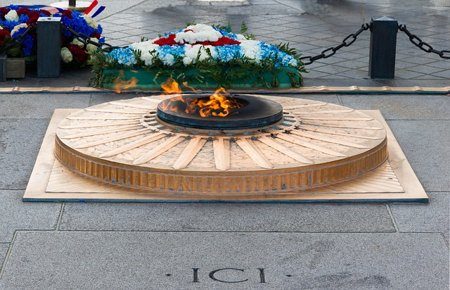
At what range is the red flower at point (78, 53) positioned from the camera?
10.1 meters

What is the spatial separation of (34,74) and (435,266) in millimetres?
5704

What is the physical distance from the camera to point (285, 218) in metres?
5.95

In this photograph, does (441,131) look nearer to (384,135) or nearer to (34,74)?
(384,135)

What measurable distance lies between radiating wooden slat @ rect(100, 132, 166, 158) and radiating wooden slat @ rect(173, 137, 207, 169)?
27 cm

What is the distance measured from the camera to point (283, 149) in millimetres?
6535

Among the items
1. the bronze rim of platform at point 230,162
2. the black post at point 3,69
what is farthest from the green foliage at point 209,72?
the bronze rim of platform at point 230,162

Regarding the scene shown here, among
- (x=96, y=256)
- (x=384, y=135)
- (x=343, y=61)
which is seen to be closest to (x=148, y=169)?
(x=96, y=256)

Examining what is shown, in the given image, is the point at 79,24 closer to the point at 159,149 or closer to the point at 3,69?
the point at 3,69

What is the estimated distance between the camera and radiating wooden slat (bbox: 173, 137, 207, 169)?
6.25 meters

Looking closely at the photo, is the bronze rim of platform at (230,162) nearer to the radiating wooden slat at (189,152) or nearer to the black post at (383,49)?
the radiating wooden slat at (189,152)

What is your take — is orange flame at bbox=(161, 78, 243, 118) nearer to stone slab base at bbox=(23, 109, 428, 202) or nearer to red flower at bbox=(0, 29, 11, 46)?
stone slab base at bbox=(23, 109, 428, 202)

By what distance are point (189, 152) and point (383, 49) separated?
4.04 metres

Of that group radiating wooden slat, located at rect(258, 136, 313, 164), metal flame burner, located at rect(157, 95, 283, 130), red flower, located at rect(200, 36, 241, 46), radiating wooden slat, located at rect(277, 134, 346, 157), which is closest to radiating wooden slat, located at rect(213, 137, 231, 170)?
metal flame burner, located at rect(157, 95, 283, 130)

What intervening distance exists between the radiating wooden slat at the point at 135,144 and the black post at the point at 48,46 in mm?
3286
